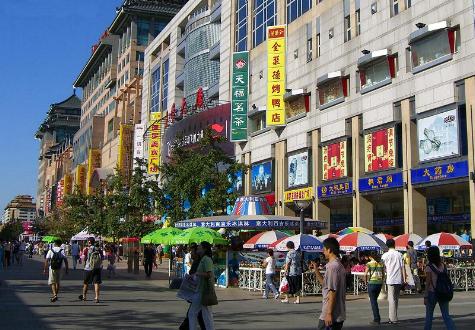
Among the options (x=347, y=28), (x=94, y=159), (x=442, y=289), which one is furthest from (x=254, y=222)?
(x=94, y=159)

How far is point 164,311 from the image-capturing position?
1509cm

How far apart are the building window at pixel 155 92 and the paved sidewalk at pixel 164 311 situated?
55577mm

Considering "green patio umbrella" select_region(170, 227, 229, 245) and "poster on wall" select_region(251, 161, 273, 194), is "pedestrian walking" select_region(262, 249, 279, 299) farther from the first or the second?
"poster on wall" select_region(251, 161, 273, 194)

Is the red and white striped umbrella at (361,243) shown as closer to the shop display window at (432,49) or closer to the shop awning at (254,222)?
the shop awning at (254,222)

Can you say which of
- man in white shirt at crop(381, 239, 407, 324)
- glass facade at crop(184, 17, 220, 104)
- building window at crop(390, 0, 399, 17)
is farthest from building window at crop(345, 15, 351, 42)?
man in white shirt at crop(381, 239, 407, 324)

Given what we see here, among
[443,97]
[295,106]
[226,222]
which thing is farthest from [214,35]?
[226,222]

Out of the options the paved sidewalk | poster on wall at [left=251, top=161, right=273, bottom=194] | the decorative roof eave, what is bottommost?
the paved sidewalk

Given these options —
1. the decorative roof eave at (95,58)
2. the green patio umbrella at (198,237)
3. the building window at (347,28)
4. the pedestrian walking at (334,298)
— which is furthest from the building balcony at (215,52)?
the decorative roof eave at (95,58)

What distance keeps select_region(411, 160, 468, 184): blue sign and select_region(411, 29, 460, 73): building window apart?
17.1ft

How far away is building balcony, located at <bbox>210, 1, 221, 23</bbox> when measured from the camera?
5769cm

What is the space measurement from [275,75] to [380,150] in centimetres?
1318

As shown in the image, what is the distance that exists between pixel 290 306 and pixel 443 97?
1677cm

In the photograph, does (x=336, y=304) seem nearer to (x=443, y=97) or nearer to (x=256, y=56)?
(x=443, y=97)

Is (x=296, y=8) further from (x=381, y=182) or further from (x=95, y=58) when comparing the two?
(x=95, y=58)
